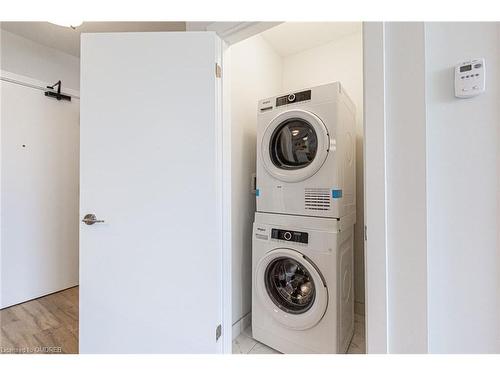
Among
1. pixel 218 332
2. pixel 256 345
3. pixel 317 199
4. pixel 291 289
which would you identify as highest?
pixel 317 199

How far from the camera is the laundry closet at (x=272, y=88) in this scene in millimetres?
1751

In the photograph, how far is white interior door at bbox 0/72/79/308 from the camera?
6.59 ft

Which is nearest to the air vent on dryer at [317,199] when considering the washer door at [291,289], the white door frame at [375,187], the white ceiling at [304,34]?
the washer door at [291,289]

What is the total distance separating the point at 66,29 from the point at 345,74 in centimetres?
251

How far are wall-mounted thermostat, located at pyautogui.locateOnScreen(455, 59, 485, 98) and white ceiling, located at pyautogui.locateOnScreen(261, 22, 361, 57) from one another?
1516 mm

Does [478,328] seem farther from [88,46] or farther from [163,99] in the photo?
[88,46]

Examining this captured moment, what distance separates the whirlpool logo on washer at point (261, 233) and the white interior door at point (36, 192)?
2.07 meters

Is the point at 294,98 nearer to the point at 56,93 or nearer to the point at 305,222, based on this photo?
the point at 305,222

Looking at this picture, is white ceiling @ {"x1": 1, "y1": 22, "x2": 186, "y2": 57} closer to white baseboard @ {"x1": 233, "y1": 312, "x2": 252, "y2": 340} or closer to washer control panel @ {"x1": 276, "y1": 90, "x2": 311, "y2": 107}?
washer control panel @ {"x1": 276, "y1": 90, "x2": 311, "y2": 107}

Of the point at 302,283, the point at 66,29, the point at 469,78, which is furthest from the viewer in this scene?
the point at 66,29

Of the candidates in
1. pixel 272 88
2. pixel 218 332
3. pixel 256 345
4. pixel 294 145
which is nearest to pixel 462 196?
pixel 294 145

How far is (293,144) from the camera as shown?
5.31 feet

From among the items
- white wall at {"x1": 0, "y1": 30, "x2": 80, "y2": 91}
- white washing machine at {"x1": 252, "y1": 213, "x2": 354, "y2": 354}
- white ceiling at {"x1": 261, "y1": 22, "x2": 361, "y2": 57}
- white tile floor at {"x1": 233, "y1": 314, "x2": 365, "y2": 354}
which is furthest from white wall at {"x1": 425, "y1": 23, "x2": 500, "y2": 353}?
white wall at {"x1": 0, "y1": 30, "x2": 80, "y2": 91}
